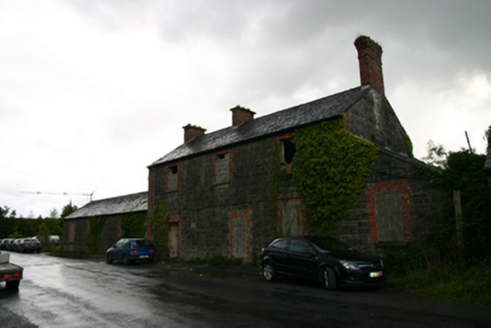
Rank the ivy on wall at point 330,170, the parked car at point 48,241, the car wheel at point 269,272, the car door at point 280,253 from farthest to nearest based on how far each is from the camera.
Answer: the parked car at point 48,241 < the ivy on wall at point 330,170 < the car wheel at point 269,272 < the car door at point 280,253

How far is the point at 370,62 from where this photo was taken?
669 inches

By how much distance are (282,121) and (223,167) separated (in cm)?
391

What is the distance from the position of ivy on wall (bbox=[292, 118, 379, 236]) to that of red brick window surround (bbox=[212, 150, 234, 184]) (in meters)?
4.24

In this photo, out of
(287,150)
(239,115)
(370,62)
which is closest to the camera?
(370,62)

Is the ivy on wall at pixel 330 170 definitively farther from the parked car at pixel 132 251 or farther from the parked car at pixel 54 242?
the parked car at pixel 54 242

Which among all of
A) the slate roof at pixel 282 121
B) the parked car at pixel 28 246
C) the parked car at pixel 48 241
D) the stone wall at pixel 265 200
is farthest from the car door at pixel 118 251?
the parked car at pixel 48 241

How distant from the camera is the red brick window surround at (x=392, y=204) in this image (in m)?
12.1

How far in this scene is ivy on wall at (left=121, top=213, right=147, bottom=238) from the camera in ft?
85.7

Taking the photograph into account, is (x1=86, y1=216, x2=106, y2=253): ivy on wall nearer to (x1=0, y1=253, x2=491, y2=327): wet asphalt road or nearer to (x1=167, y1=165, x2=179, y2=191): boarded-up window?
(x1=167, y1=165, x2=179, y2=191): boarded-up window

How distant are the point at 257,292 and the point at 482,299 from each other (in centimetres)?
516

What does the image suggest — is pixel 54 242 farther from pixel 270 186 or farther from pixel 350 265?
pixel 350 265

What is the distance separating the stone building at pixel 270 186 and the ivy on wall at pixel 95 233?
404 inches

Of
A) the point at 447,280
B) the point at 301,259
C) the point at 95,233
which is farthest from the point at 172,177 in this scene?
the point at 447,280

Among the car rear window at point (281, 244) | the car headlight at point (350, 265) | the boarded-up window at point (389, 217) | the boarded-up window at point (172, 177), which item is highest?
the boarded-up window at point (172, 177)
